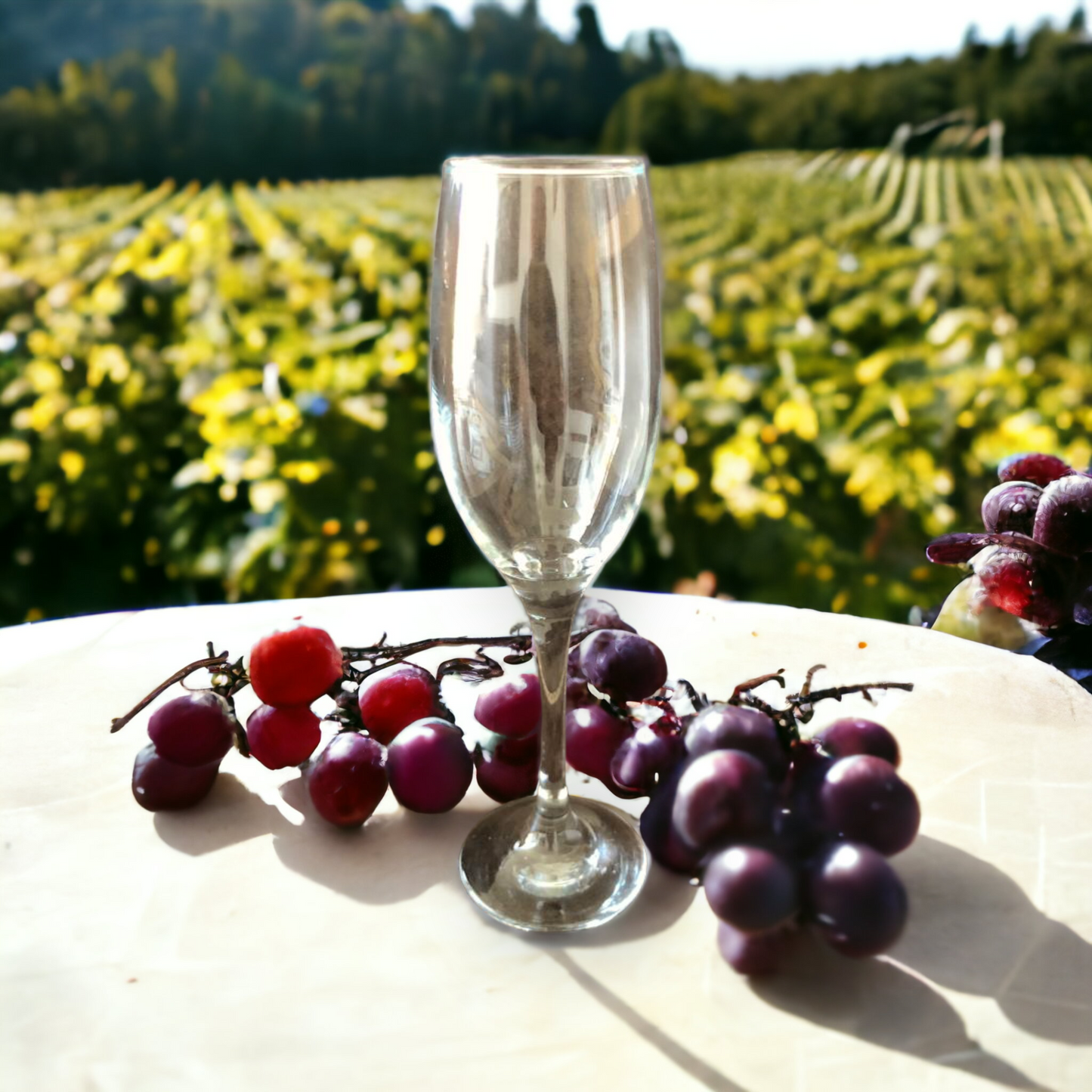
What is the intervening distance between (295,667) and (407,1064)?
317mm

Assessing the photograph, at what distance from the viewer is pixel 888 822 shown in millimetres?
663

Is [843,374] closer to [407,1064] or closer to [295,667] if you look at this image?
[295,667]

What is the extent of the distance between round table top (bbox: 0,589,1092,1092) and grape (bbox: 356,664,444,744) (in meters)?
0.07

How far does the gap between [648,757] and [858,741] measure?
0.14 meters

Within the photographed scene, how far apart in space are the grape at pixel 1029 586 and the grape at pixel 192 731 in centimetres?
69

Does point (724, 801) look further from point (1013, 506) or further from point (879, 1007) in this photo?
point (1013, 506)

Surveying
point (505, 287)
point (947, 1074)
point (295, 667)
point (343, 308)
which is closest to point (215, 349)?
point (343, 308)

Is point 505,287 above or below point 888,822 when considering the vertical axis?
Result: above

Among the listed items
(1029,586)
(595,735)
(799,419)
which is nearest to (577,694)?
(595,735)

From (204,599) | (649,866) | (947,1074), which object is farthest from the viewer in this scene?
(204,599)

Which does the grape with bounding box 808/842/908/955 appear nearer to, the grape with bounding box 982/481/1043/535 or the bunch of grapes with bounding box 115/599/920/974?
the bunch of grapes with bounding box 115/599/920/974

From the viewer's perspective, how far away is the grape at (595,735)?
83 centimetres

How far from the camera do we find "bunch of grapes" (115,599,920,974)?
2.06ft

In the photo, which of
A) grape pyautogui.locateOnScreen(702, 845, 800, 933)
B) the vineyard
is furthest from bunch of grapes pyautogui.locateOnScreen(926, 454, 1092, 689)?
the vineyard
